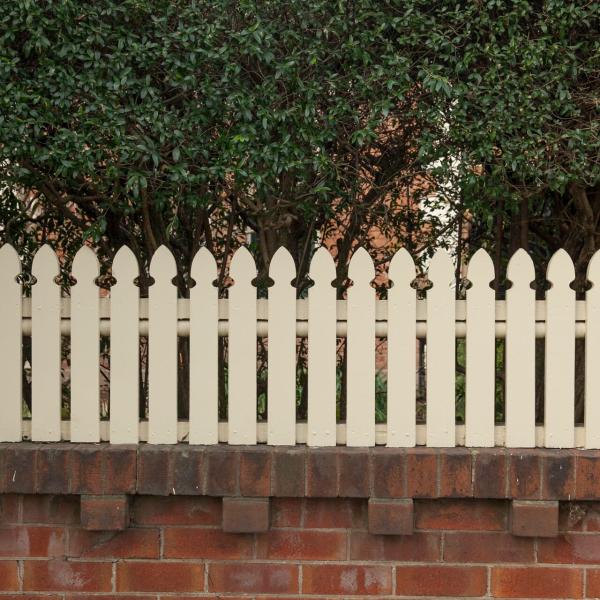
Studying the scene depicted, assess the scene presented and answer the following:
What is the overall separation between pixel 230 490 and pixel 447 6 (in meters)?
2.23

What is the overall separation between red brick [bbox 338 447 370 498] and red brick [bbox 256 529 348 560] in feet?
0.78

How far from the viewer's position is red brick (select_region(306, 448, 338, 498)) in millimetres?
3912

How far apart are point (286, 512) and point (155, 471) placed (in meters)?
0.59

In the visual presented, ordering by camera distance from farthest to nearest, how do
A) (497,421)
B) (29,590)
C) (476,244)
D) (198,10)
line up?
(476,244), (497,421), (29,590), (198,10)

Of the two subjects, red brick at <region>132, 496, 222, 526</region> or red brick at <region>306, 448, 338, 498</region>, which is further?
red brick at <region>132, 496, 222, 526</region>

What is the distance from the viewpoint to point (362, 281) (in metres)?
3.97

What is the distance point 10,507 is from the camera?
404 cm

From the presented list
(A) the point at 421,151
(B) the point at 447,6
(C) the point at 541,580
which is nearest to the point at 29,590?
(C) the point at 541,580

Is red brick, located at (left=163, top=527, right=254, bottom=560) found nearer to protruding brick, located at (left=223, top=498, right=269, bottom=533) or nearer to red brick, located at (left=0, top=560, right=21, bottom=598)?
protruding brick, located at (left=223, top=498, right=269, bottom=533)

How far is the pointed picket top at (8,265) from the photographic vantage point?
403cm

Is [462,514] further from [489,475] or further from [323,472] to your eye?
[323,472]

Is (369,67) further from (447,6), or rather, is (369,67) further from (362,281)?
(362,281)

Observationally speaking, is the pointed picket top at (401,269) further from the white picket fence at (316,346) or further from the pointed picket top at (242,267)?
the pointed picket top at (242,267)

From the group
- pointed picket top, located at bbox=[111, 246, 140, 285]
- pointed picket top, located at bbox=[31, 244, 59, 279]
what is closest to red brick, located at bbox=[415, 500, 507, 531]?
pointed picket top, located at bbox=[111, 246, 140, 285]
